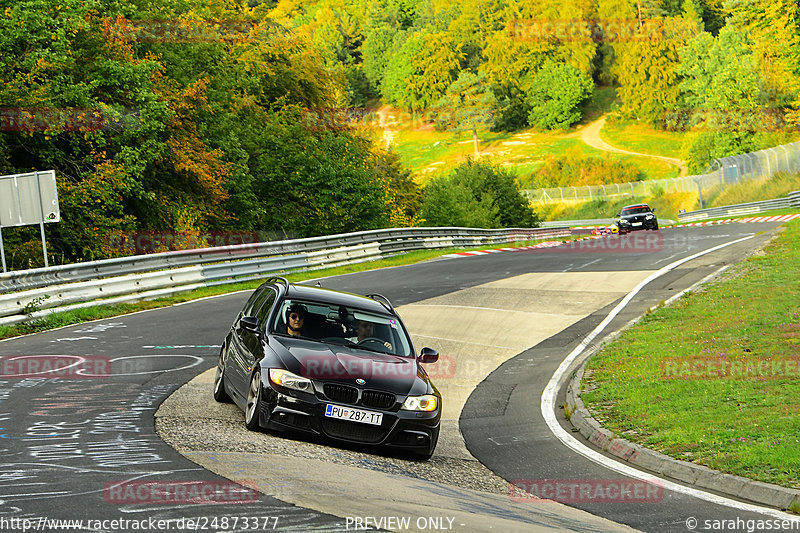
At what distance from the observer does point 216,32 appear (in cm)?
3806

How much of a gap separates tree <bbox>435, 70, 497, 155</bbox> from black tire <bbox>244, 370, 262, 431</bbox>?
13667 cm

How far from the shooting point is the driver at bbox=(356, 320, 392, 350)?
10320 millimetres

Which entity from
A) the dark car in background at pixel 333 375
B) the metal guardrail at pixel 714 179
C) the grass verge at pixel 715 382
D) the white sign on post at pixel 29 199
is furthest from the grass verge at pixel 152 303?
the metal guardrail at pixel 714 179

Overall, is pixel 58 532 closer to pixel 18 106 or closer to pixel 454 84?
pixel 18 106

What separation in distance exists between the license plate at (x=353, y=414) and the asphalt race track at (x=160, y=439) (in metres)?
0.39

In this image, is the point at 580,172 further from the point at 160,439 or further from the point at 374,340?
the point at 160,439

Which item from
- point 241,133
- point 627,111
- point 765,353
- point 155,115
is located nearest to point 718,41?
point 627,111

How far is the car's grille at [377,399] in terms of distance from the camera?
913cm

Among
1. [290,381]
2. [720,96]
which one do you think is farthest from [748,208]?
[290,381]

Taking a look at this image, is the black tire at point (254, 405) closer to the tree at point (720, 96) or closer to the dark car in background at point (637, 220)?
the dark car in background at point (637, 220)

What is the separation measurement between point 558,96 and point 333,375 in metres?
145

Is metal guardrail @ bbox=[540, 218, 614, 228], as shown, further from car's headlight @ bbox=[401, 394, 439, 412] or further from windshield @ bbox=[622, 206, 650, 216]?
car's headlight @ bbox=[401, 394, 439, 412]

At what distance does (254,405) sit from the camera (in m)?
9.27

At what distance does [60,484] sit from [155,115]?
2381 centimetres
